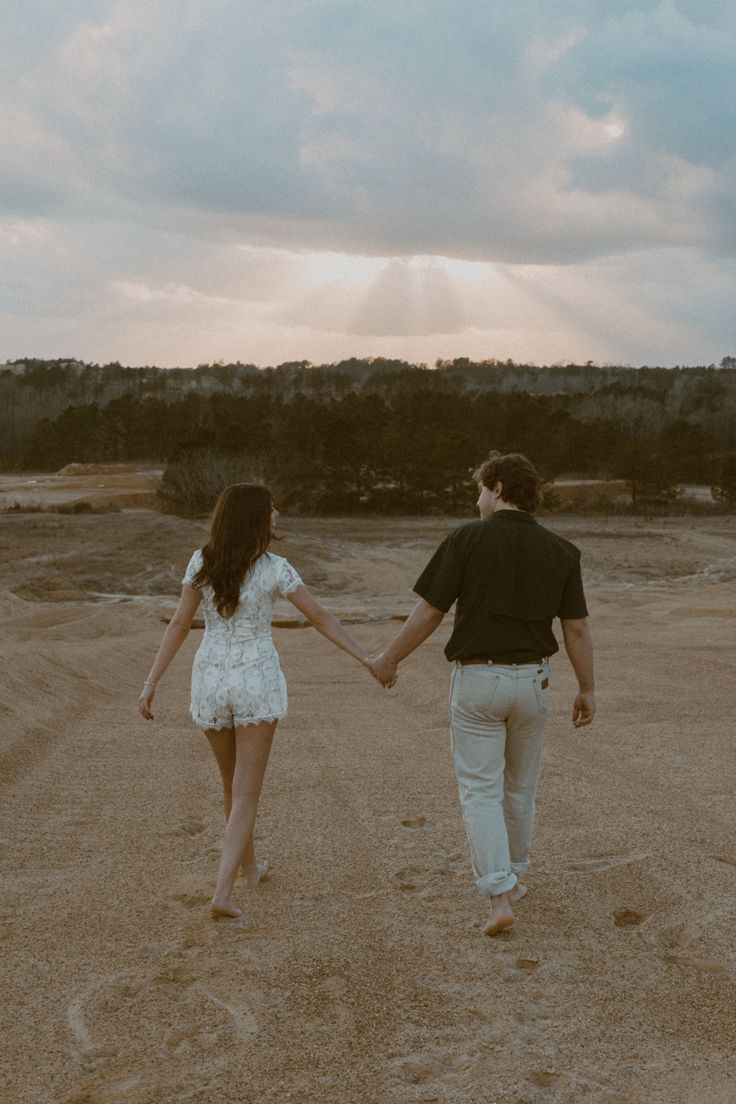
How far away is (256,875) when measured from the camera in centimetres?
487

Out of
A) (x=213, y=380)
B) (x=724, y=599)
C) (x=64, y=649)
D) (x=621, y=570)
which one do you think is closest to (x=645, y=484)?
(x=621, y=570)

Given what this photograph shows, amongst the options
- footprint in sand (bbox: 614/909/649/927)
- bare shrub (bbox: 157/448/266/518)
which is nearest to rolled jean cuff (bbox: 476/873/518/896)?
footprint in sand (bbox: 614/909/649/927)

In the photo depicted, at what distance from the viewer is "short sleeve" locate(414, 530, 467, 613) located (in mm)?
4156

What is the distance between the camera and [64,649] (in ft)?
43.2

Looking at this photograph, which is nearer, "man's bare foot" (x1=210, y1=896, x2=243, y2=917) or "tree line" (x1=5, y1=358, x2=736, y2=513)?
"man's bare foot" (x1=210, y1=896, x2=243, y2=917)

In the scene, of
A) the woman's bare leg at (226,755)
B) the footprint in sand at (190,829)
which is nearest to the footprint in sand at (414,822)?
the footprint in sand at (190,829)

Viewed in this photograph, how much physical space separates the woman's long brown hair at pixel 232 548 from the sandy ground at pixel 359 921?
137cm

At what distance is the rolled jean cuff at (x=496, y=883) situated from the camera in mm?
4203

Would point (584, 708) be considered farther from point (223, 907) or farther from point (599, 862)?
point (223, 907)

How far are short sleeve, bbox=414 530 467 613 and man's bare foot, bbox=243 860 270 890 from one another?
1588 mm

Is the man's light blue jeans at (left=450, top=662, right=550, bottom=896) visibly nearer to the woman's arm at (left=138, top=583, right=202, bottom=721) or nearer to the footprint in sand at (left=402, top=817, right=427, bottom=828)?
the woman's arm at (left=138, top=583, right=202, bottom=721)

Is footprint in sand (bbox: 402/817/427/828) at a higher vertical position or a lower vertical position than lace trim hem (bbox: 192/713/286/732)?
lower

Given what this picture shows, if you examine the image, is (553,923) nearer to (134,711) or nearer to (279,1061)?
(279,1061)

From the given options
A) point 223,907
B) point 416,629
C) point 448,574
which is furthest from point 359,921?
point 448,574
